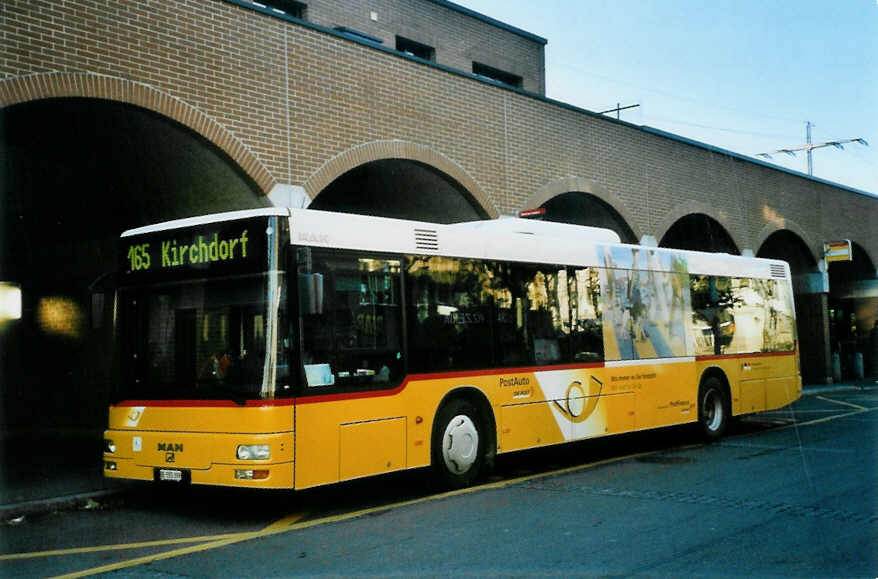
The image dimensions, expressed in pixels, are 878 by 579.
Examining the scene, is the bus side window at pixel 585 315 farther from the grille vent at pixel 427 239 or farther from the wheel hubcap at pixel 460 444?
the grille vent at pixel 427 239

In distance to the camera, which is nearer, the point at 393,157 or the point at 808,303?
the point at 393,157

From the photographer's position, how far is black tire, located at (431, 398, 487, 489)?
9.57 metres

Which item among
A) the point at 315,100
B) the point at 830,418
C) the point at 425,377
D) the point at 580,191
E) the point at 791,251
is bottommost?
the point at 830,418

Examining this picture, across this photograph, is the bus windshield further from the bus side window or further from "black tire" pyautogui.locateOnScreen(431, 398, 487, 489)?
the bus side window

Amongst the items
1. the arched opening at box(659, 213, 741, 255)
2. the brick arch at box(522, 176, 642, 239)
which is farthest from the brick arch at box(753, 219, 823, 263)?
the brick arch at box(522, 176, 642, 239)

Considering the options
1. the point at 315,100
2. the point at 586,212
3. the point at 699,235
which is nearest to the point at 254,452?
the point at 315,100

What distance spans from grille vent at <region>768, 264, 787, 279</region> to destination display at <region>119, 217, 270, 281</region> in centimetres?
1091

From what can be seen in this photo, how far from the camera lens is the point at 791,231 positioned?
2569 cm

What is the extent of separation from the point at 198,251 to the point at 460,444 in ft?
11.5

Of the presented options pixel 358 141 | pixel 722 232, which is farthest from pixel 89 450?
pixel 722 232

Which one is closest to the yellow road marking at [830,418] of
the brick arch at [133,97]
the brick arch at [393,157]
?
the brick arch at [393,157]

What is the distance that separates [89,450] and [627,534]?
373 inches

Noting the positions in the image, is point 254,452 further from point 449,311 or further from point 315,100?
point 315,100

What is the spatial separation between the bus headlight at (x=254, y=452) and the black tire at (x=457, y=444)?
2190 mm
